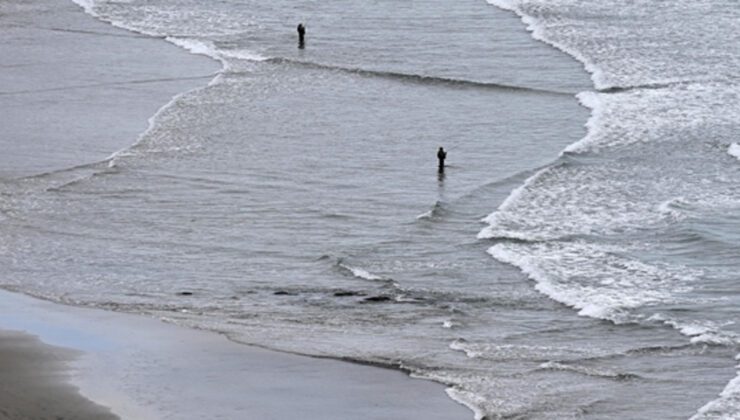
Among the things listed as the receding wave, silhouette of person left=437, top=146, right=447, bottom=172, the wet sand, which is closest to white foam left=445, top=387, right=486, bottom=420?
the wet sand

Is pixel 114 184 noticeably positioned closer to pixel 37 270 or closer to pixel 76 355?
pixel 37 270

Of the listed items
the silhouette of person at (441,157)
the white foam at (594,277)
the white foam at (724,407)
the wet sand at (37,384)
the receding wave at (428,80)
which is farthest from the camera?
the receding wave at (428,80)

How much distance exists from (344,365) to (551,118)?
1289 centimetres

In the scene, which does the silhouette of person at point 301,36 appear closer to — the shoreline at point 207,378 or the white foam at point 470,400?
the shoreline at point 207,378

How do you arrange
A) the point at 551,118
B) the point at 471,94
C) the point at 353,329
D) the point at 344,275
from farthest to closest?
the point at 471,94
the point at 551,118
the point at 344,275
the point at 353,329

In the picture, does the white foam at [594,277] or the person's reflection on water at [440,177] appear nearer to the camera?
the white foam at [594,277]

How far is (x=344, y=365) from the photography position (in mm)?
15000

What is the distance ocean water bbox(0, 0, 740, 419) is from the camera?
51.1ft

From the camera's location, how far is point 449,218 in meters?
20.8

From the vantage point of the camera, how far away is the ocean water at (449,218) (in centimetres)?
1557

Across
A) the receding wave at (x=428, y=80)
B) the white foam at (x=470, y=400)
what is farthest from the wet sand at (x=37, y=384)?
the receding wave at (x=428, y=80)

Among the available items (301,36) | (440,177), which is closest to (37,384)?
(440,177)

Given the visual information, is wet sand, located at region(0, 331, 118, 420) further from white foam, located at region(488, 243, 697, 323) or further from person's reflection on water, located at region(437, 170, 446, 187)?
person's reflection on water, located at region(437, 170, 446, 187)

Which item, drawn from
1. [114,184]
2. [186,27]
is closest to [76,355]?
[114,184]
